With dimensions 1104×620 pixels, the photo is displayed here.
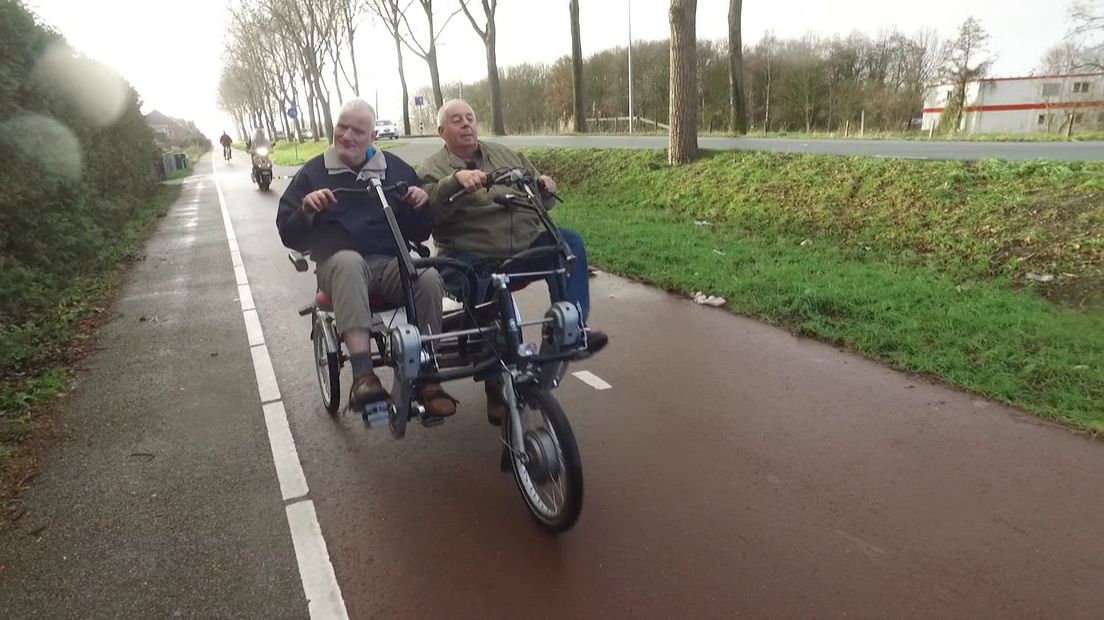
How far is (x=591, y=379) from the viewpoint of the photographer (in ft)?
16.0

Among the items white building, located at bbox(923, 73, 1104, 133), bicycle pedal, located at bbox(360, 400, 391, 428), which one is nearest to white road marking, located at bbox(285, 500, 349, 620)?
bicycle pedal, located at bbox(360, 400, 391, 428)

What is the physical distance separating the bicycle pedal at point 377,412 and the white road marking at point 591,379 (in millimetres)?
1717

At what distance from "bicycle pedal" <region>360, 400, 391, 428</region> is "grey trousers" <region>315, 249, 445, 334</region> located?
1.37 ft

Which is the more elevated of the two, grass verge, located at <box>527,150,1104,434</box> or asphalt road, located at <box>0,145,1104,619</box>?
grass verge, located at <box>527,150,1104,434</box>

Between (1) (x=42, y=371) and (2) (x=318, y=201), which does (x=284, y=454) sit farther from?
(1) (x=42, y=371)

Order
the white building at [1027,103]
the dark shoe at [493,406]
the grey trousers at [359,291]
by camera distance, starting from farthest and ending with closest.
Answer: the white building at [1027,103] → the dark shoe at [493,406] → the grey trousers at [359,291]

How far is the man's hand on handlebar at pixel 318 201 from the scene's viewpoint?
3600 mm

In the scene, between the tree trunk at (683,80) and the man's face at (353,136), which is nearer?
the man's face at (353,136)

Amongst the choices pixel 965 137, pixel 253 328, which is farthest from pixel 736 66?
pixel 253 328

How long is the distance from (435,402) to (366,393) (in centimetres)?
35

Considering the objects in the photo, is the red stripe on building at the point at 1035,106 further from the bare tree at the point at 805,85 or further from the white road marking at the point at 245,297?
the white road marking at the point at 245,297

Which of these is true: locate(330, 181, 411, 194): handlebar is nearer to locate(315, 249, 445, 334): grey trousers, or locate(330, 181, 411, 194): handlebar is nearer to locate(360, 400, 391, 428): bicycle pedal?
locate(315, 249, 445, 334): grey trousers

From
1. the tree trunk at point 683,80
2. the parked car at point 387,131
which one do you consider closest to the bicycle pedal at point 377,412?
the tree trunk at point 683,80

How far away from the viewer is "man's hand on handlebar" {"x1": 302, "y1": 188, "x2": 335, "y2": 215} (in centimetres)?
360
